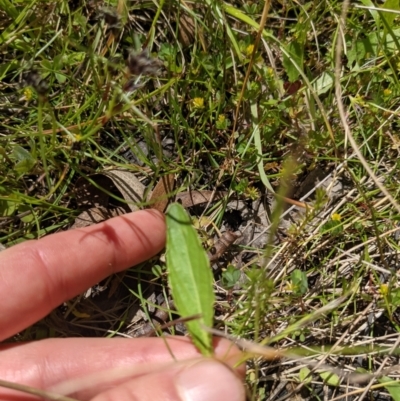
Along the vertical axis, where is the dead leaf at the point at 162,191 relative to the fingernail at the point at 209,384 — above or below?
above

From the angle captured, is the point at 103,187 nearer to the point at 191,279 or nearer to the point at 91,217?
the point at 91,217

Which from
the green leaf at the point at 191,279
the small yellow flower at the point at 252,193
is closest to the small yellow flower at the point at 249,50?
the small yellow flower at the point at 252,193

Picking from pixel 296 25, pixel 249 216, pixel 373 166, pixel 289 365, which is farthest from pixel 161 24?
pixel 289 365

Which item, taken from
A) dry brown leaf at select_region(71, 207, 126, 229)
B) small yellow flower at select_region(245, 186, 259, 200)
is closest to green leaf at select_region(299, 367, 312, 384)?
small yellow flower at select_region(245, 186, 259, 200)

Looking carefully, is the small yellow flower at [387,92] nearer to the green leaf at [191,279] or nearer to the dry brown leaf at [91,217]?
the green leaf at [191,279]

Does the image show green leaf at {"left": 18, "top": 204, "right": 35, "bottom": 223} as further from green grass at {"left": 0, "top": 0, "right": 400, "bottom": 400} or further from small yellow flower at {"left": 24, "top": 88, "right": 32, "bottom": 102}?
small yellow flower at {"left": 24, "top": 88, "right": 32, "bottom": 102}

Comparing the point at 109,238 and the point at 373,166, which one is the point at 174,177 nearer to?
the point at 109,238
